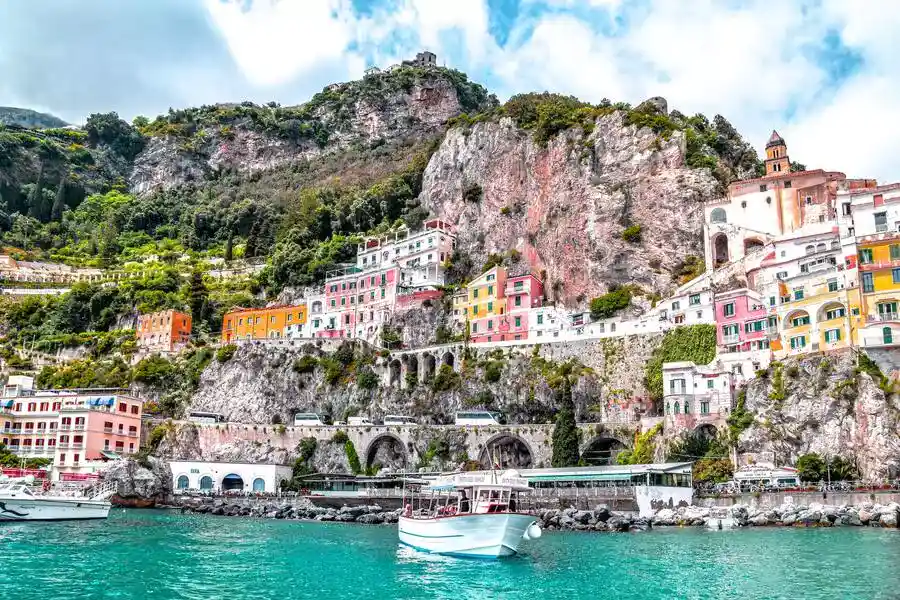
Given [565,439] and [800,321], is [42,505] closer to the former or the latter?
[565,439]

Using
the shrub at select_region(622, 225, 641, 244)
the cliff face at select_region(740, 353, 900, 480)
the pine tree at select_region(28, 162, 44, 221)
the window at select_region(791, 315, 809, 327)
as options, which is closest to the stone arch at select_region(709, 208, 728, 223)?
the shrub at select_region(622, 225, 641, 244)

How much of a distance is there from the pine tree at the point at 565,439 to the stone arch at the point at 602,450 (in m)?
1.66

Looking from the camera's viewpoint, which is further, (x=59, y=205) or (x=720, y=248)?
(x=59, y=205)

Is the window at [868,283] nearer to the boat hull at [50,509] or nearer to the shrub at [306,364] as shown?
the shrub at [306,364]

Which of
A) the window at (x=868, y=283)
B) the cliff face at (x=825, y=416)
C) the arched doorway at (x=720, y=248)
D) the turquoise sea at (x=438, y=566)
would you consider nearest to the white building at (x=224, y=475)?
the turquoise sea at (x=438, y=566)

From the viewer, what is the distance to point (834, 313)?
56094mm

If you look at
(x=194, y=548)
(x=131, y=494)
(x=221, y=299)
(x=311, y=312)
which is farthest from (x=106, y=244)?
(x=194, y=548)

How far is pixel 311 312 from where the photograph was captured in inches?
3708

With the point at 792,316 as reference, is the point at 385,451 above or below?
below

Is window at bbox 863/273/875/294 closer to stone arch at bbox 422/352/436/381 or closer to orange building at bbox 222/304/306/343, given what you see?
stone arch at bbox 422/352/436/381

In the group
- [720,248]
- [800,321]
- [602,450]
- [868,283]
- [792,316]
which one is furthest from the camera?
[720,248]

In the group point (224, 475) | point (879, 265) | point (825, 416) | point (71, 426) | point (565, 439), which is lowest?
point (224, 475)

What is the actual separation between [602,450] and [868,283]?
23.1 metres

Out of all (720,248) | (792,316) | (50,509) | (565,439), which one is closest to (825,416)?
(792,316)
